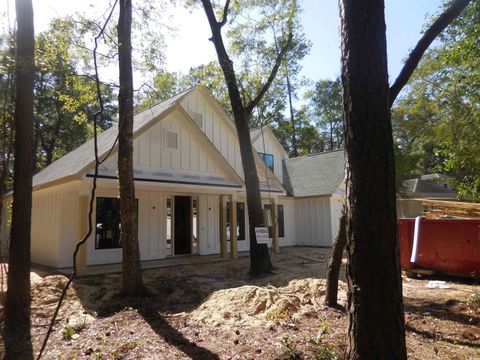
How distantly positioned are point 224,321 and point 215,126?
38.6 feet

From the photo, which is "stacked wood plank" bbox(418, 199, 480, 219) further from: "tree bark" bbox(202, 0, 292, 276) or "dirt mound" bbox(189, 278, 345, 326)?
"dirt mound" bbox(189, 278, 345, 326)

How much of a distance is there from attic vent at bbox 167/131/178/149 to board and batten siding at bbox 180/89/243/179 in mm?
3281

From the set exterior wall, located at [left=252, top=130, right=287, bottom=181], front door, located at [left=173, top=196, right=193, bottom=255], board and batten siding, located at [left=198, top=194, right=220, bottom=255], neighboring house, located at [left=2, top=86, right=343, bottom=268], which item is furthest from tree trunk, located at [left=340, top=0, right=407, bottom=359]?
exterior wall, located at [left=252, top=130, right=287, bottom=181]

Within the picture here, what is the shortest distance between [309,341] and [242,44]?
1059 centimetres

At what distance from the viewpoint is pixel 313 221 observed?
1911 centimetres

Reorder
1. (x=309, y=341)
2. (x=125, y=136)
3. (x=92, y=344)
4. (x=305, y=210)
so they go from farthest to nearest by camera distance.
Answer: (x=305, y=210) → (x=125, y=136) → (x=92, y=344) → (x=309, y=341)

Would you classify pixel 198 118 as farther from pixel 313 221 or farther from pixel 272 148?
pixel 313 221

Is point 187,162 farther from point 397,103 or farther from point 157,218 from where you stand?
point 397,103

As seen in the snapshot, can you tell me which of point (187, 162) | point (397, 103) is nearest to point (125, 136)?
point (187, 162)

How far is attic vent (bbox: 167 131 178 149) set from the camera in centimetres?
1251

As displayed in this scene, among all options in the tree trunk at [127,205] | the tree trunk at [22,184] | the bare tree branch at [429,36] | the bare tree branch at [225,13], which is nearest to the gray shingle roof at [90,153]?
the tree trunk at [127,205]

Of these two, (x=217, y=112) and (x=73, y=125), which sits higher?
(x=73, y=125)

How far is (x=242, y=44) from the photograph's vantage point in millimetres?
12750

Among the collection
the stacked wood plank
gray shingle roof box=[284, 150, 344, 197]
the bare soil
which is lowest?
the bare soil
